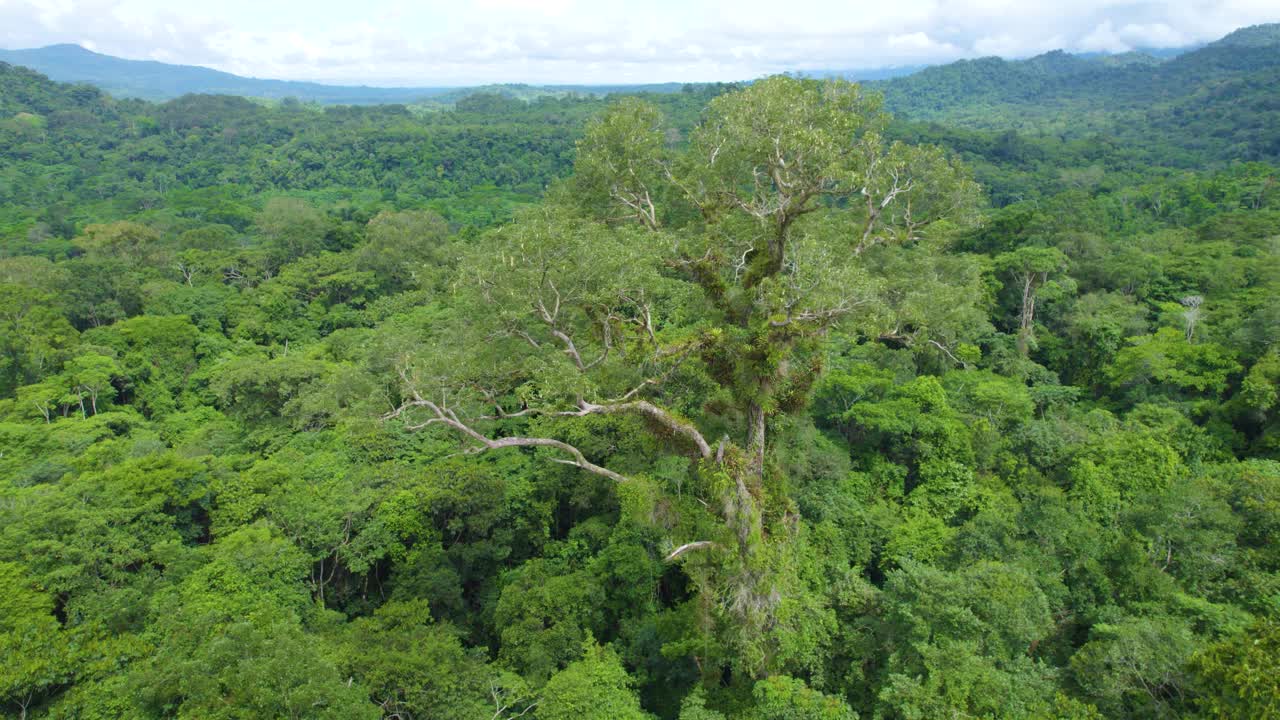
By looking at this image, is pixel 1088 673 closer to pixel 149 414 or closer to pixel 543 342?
pixel 543 342

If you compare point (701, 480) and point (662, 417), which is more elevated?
point (662, 417)

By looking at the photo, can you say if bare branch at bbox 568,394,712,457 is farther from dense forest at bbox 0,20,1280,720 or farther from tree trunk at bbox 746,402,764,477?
tree trunk at bbox 746,402,764,477

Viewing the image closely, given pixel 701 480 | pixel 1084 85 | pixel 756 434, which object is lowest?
pixel 701 480

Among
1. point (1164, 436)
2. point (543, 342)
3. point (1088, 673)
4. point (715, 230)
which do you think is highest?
point (715, 230)

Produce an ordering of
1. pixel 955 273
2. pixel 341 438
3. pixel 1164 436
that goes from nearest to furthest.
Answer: pixel 1164 436 → pixel 341 438 → pixel 955 273

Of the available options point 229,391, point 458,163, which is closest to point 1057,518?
point 229,391

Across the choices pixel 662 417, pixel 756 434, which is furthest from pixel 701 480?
pixel 662 417

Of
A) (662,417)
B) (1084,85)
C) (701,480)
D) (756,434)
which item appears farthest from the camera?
(1084,85)

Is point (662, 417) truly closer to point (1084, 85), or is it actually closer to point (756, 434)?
point (756, 434)

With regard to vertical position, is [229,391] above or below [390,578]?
above
